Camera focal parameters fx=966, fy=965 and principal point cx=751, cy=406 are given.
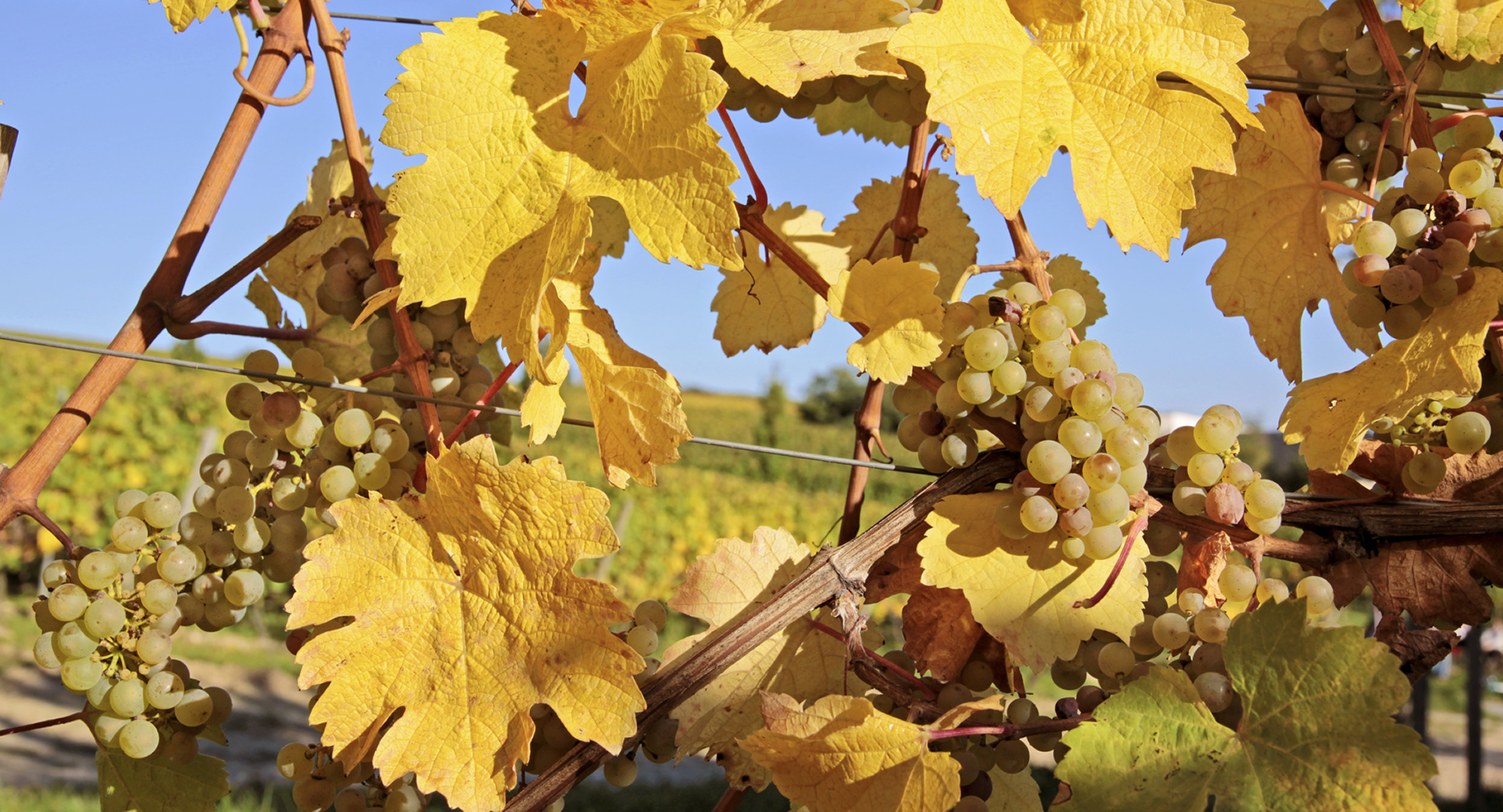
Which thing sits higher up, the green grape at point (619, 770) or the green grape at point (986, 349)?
the green grape at point (986, 349)

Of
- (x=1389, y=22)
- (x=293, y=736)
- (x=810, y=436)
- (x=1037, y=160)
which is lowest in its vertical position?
(x=293, y=736)

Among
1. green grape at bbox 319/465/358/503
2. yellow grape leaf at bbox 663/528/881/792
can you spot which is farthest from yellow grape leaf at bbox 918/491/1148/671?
green grape at bbox 319/465/358/503

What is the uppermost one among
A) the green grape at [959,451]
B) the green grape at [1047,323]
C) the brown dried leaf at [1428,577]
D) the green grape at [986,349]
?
the green grape at [1047,323]

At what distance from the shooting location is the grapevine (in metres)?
0.56

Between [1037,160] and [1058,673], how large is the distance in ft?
1.17

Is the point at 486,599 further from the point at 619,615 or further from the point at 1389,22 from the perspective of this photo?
the point at 1389,22

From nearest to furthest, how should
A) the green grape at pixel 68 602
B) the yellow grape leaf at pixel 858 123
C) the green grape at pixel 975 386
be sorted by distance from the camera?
the green grape at pixel 975 386
the green grape at pixel 68 602
the yellow grape leaf at pixel 858 123

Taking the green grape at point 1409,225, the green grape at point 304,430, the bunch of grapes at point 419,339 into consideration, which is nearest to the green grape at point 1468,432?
the green grape at point 1409,225

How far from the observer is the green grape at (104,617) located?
28.7 inches

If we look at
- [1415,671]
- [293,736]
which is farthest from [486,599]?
[293,736]

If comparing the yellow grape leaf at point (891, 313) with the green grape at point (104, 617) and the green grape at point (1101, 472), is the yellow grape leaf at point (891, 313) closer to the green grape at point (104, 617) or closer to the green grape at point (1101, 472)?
the green grape at point (1101, 472)

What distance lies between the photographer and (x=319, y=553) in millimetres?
604

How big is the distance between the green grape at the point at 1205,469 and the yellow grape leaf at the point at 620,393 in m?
0.33

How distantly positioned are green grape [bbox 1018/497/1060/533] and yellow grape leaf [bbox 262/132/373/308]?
0.64 metres
